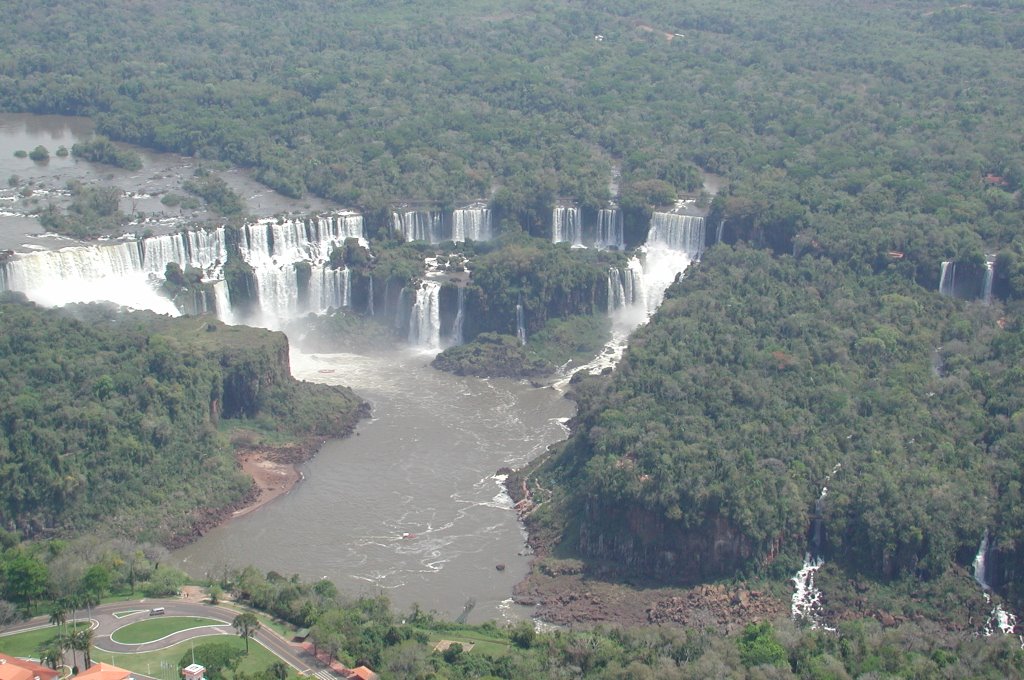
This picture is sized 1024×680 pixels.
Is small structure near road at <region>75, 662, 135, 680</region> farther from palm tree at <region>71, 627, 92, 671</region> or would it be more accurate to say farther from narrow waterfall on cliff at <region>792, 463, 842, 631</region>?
narrow waterfall on cliff at <region>792, 463, 842, 631</region>

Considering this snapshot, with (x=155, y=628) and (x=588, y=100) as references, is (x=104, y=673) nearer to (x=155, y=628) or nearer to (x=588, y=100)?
(x=155, y=628)

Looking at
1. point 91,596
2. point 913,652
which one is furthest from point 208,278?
point 913,652

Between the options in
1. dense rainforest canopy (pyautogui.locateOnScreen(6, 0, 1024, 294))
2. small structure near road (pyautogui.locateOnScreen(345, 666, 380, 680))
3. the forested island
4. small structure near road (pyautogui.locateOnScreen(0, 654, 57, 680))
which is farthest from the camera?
dense rainforest canopy (pyautogui.locateOnScreen(6, 0, 1024, 294))

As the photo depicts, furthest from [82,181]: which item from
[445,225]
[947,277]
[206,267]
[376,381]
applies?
[947,277]

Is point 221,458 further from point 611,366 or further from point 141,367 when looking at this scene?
point 611,366

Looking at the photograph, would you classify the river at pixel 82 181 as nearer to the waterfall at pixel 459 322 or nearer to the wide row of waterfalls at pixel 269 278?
the wide row of waterfalls at pixel 269 278

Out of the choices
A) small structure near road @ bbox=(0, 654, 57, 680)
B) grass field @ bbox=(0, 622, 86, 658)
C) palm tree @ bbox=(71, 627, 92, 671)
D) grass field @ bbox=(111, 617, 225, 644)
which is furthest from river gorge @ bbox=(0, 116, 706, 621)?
small structure near road @ bbox=(0, 654, 57, 680)
